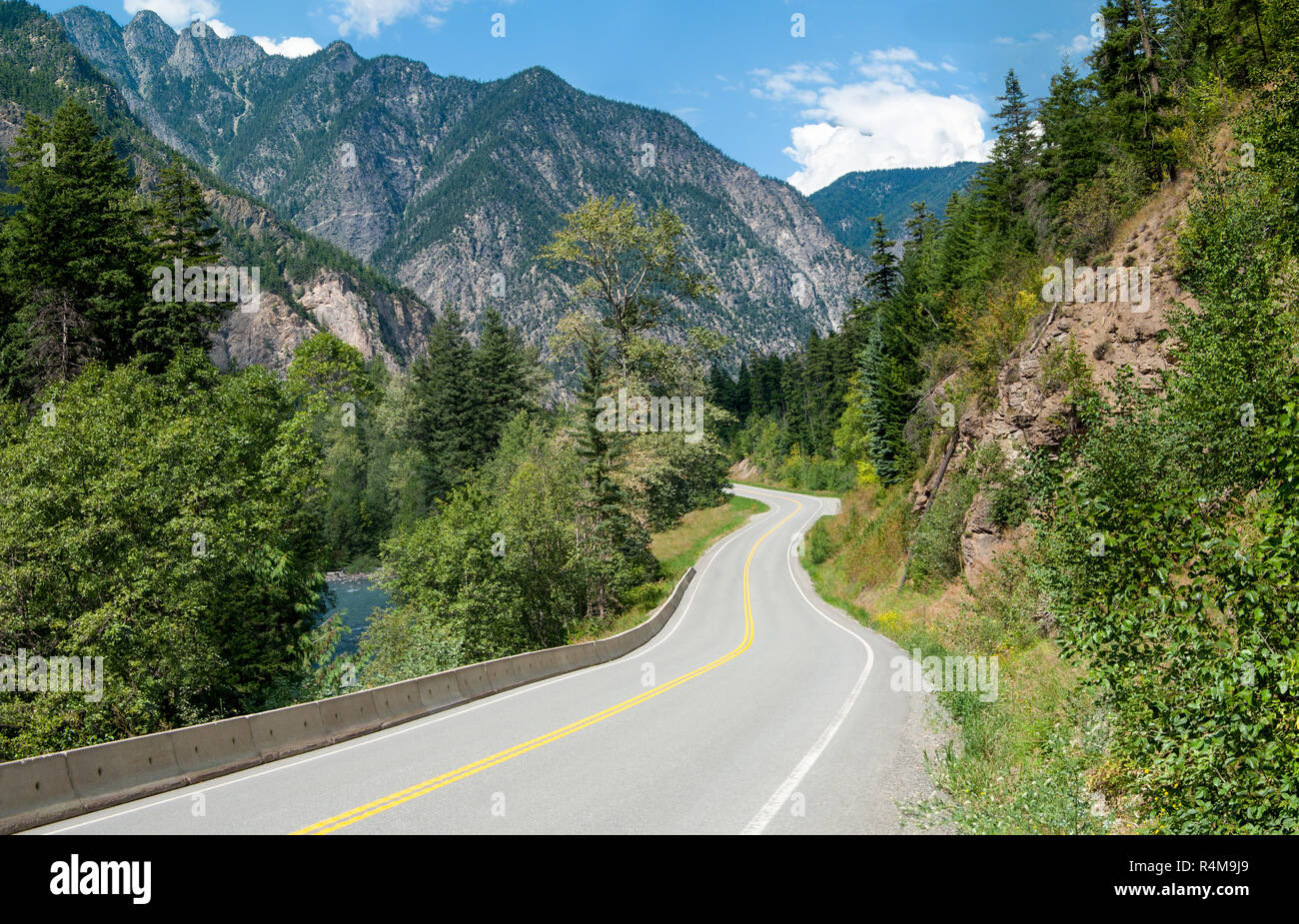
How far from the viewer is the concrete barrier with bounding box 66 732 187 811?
331 inches

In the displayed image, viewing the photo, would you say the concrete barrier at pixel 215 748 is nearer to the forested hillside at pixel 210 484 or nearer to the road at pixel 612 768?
the road at pixel 612 768

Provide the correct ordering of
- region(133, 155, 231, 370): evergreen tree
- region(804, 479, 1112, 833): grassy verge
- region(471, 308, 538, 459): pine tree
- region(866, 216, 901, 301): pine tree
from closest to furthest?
1. region(804, 479, 1112, 833): grassy verge
2. region(133, 155, 231, 370): evergreen tree
3. region(866, 216, 901, 301): pine tree
4. region(471, 308, 538, 459): pine tree

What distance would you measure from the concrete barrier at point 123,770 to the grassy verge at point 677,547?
22.2 m

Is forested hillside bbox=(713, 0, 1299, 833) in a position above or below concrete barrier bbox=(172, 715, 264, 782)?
above

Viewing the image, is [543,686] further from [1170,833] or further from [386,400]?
[386,400]

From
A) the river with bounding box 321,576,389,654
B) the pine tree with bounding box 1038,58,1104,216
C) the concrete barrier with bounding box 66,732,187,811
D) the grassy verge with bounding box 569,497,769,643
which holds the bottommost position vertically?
the river with bounding box 321,576,389,654

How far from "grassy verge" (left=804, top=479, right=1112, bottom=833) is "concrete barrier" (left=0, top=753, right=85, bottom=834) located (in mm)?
9010

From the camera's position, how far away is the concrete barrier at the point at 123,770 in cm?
841

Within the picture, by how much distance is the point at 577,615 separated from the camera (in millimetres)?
39969

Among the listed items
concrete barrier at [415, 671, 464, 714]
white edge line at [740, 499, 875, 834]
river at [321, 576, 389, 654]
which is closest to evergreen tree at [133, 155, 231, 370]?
river at [321, 576, 389, 654]

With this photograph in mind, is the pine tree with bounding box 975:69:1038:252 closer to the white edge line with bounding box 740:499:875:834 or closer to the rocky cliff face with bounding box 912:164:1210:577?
the rocky cliff face with bounding box 912:164:1210:577

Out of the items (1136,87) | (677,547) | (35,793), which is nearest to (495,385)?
(677,547)

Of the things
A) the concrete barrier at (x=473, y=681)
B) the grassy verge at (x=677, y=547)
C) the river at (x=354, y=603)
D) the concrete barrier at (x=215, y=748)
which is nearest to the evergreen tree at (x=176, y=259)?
the river at (x=354, y=603)
